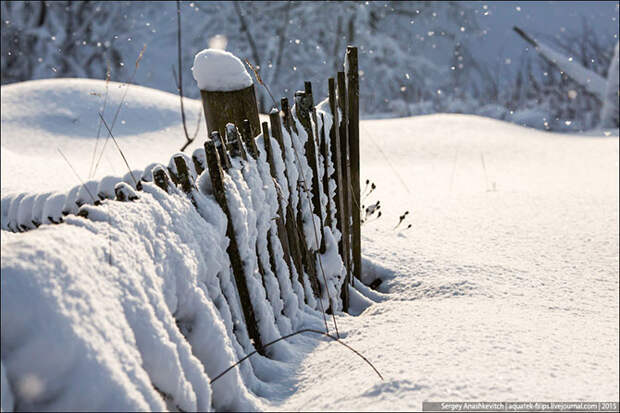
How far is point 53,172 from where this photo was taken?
3.93 m

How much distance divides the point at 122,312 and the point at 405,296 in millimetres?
1581

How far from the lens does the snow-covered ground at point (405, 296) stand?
0.98 meters

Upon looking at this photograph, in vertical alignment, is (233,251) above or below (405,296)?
above

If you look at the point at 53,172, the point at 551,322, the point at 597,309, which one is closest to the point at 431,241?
the point at 597,309

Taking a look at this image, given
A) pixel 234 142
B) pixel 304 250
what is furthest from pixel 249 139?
pixel 304 250

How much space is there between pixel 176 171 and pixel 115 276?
49cm

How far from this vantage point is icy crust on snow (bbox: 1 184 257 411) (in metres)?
0.92

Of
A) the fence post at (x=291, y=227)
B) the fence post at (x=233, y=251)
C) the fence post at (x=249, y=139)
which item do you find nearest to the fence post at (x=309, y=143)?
the fence post at (x=291, y=227)

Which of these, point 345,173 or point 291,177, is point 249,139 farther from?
point 345,173

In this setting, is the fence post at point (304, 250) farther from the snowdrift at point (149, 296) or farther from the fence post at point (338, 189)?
the fence post at point (338, 189)

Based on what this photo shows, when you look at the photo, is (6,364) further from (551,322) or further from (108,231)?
(551,322)

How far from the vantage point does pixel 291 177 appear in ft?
6.81

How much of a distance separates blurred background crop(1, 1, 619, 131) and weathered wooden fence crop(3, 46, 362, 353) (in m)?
9.40

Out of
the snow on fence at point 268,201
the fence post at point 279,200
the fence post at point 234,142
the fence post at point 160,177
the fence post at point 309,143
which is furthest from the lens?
the fence post at point 309,143
